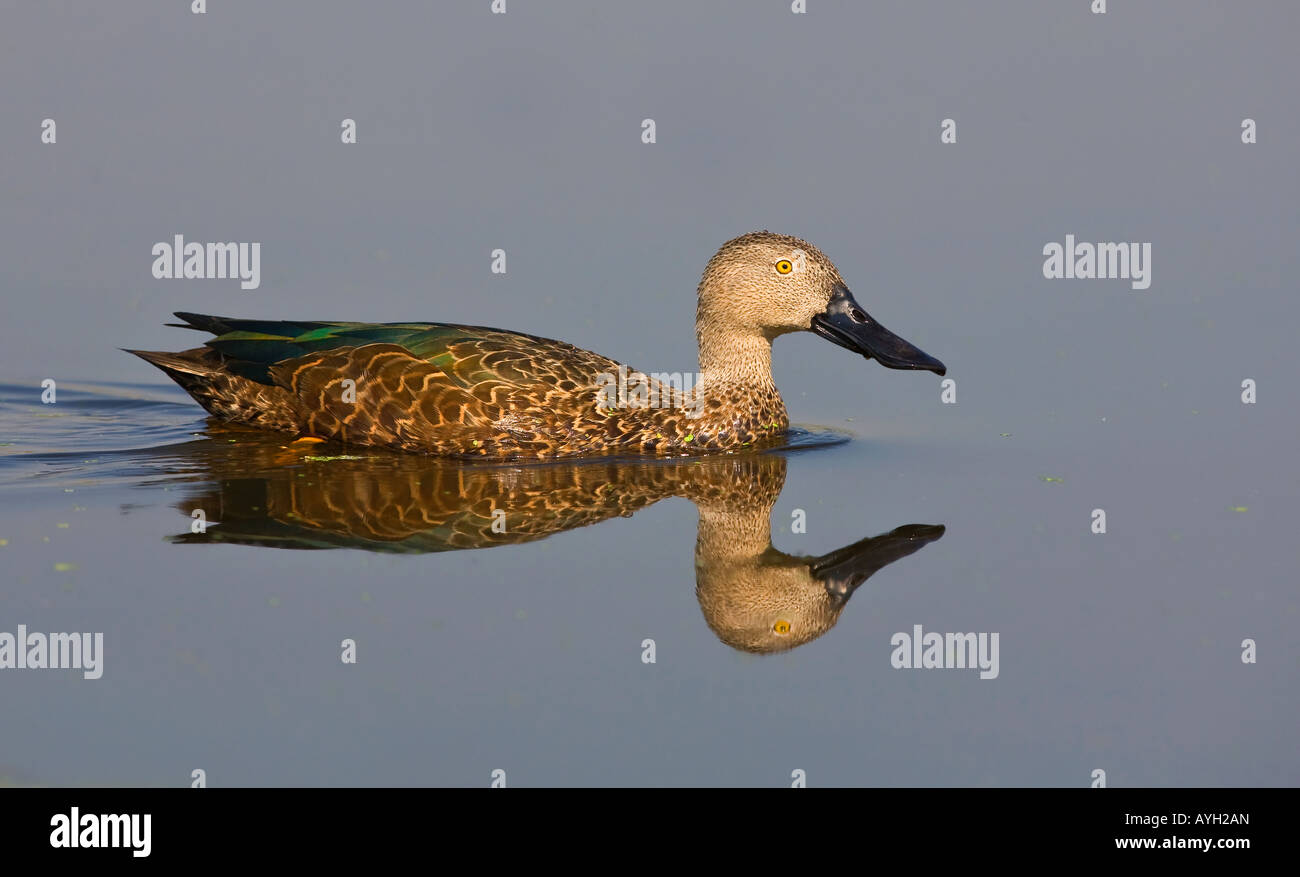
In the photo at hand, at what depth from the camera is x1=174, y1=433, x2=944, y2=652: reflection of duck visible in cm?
943

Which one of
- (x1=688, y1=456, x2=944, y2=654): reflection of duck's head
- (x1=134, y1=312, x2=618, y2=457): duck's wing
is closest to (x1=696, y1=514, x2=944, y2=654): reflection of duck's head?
(x1=688, y1=456, x2=944, y2=654): reflection of duck's head

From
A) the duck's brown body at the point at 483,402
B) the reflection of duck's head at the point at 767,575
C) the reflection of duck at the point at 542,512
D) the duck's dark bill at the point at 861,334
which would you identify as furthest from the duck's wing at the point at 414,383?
the duck's dark bill at the point at 861,334

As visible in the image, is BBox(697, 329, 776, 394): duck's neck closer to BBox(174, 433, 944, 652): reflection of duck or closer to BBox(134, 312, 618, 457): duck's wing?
BBox(174, 433, 944, 652): reflection of duck

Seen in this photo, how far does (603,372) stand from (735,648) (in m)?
3.98

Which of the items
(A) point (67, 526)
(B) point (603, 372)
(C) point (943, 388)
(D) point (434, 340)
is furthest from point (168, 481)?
(C) point (943, 388)

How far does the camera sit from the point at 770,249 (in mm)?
12555

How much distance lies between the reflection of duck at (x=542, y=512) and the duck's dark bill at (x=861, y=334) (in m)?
1.00

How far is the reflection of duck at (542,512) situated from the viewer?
9430mm

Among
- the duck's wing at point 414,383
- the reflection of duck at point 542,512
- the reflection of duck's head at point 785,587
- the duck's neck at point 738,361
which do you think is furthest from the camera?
the duck's neck at point 738,361

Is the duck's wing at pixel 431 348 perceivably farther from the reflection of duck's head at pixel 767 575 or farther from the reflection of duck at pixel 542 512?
the reflection of duck's head at pixel 767 575

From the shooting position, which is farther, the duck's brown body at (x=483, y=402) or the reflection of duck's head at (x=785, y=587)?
the duck's brown body at (x=483, y=402)

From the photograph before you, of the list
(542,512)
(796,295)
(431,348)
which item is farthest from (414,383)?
(796,295)

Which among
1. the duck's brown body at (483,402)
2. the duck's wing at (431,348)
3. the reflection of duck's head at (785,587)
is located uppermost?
the duck's wing at (431,348)

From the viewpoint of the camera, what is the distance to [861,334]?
12.5 metres
